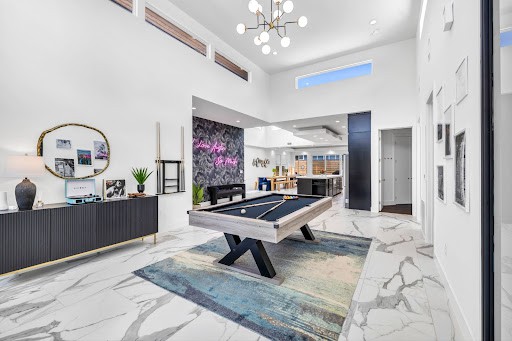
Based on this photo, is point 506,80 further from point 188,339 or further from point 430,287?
point 188,339

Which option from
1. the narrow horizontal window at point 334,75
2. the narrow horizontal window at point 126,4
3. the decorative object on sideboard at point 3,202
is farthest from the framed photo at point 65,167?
the narrow horizontal window at point 334,75

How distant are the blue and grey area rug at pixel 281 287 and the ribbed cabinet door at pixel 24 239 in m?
1.14

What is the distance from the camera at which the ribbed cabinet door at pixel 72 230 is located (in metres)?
2.85

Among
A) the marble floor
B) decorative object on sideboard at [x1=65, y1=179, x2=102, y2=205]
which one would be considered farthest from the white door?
decorative object on sideboard at [x1=65, y1=179, x2=102, y2=205]

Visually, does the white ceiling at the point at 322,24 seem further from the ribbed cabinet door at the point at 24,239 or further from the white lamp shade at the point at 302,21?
the ribbed cabinet door at the point at 24,239

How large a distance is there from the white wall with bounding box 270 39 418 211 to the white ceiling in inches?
11.9

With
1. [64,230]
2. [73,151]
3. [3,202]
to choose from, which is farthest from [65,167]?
[64,230]

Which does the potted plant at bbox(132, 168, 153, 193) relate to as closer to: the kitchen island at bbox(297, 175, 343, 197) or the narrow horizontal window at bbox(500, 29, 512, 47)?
the narrow horizontal window at bbox(500, 29, 512, 47)

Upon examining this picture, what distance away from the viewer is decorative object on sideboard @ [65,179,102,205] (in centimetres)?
317

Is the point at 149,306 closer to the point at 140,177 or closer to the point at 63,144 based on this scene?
the point at 140,177

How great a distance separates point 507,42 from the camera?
1136 millimetres

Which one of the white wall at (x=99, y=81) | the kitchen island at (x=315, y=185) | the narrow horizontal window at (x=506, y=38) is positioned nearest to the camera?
the narrow horizontal window at (x=506, y=38)

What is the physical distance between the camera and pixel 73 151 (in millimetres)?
3434

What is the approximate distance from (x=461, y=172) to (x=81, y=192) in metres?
4.50
